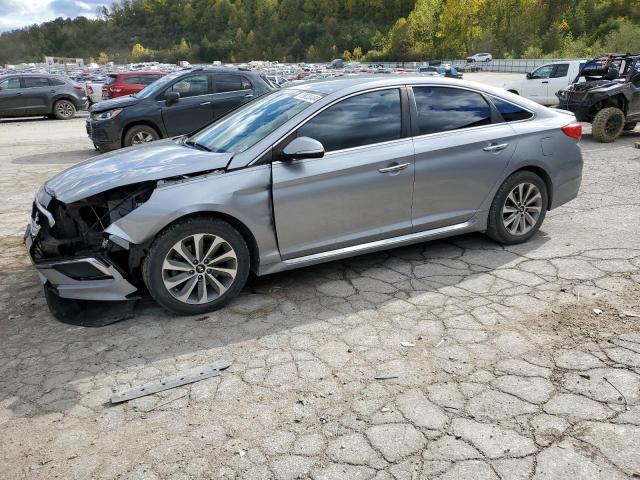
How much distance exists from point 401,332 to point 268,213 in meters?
1.29

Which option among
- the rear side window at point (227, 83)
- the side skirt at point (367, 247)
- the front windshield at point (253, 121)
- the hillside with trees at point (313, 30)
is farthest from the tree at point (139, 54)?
the side skirt at point (367, 247)

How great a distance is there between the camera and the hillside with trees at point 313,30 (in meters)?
81.9

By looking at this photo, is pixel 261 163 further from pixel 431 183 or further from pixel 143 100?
pixel 143 100

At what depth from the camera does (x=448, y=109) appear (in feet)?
15.8

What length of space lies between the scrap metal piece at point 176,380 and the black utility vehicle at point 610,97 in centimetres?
1023

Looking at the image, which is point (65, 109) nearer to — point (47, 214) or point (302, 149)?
point (47, 214)

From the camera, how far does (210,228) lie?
12.8ft

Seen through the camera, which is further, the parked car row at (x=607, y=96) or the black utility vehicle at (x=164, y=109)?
the parked car row at (x=607, y=96)

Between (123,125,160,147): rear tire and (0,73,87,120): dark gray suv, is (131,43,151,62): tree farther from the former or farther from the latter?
(123,125,160,147): rear tire

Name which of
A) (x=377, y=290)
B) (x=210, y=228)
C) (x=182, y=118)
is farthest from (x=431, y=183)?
(x=182, y=118)

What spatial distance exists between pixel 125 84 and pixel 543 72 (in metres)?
12.9

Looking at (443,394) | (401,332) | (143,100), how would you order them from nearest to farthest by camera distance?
1. (443,394)
2. (401,332)
3. (143,100)

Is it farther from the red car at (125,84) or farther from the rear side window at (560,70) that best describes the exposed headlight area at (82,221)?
the rear side window at (560,70)

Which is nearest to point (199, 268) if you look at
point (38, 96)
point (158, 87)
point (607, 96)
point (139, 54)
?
point (158, 87)
